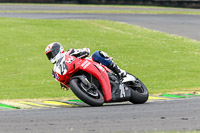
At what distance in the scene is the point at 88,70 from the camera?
9586 millimetres

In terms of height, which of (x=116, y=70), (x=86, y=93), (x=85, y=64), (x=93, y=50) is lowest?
(x=93, y=50)

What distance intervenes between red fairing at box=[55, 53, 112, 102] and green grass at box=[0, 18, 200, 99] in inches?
114

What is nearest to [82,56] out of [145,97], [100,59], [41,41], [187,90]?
[100,59]

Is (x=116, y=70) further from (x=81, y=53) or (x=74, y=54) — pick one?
(x=74, y=54)

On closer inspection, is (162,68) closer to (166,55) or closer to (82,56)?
(166,55)

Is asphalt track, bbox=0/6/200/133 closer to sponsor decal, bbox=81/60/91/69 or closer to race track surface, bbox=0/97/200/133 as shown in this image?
race track surface, bbox=0/97/200/133

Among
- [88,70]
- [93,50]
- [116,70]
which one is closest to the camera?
[88,70]

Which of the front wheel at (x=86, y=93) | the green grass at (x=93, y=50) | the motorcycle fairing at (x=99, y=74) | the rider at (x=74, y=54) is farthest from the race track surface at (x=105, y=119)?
the green grass at (x=93, y=50)

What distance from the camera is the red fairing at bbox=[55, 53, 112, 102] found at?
9.54 m

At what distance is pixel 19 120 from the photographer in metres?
7.62

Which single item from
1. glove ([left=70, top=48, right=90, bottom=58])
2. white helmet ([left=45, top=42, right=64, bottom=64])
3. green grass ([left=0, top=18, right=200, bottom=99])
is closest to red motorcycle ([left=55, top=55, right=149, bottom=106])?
glove ([left=70, top=48, right=90, bottom=58])

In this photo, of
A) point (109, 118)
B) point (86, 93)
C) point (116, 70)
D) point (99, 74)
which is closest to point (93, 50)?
point (116, 70)

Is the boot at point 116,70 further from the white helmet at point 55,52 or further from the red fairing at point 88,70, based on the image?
the white helmet at point 55,52

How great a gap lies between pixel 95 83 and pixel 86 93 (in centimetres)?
60
